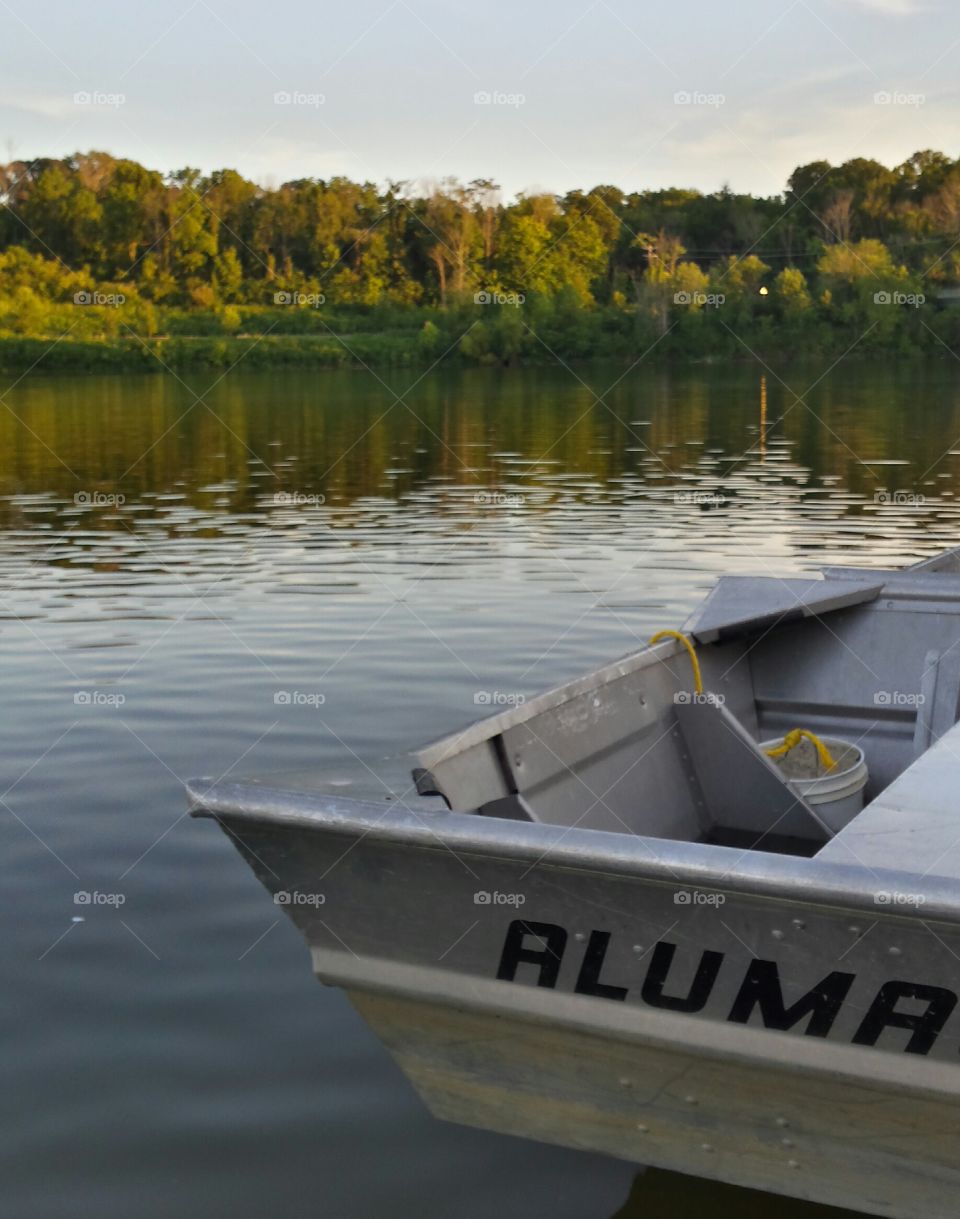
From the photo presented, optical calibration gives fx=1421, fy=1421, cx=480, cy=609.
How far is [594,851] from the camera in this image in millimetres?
2988

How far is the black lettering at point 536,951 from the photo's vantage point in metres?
3.21

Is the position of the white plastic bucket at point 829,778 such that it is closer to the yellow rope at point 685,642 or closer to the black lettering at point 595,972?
the yellow rope at point 685,642

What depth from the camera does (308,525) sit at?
16.4 meters

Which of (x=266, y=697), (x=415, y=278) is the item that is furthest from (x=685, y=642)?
(x=415, y=278)

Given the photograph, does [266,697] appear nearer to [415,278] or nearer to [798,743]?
[798,743]

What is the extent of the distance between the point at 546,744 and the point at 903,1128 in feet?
5.20

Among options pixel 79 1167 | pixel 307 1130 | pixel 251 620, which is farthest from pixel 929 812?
pixel 251 620

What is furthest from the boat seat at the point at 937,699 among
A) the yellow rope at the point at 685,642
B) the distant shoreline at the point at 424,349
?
the distant shoreline at the point at 424,349

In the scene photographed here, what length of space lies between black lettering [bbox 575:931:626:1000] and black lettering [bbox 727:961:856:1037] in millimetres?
272

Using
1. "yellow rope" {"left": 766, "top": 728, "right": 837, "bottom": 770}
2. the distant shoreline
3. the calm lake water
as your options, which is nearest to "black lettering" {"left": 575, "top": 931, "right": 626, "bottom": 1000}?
the calm lake water

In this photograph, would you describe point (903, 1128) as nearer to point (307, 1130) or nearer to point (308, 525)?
point (307, 1130)

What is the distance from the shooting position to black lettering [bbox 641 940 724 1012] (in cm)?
309

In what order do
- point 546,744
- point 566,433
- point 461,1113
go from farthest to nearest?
1. point 566,433
2. point 546,744
3. point 461,1113

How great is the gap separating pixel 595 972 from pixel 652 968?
0.44 ft
